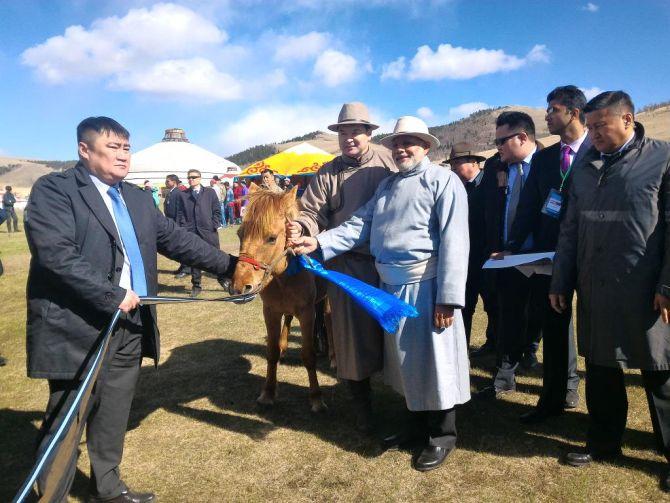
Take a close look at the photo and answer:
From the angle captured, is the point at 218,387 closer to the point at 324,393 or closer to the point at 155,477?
Answer: the point at 324,393

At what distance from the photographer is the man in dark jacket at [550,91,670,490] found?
2621 mm

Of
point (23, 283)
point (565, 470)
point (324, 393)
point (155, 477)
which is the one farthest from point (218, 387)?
point (23, 283)

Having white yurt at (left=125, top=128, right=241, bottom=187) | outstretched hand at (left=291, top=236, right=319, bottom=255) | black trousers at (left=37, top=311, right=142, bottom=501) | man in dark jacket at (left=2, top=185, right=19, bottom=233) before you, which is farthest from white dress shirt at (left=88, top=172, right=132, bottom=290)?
white yurt at (left=125, top=128, right=241, bottom=187)

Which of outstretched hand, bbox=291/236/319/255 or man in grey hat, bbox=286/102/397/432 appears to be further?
man in grey hat, bbox=286/102/397/432

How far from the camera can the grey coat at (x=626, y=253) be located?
262cm

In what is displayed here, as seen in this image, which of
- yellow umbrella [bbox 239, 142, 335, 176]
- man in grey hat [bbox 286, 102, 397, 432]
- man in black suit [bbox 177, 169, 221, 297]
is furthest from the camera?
yellow umbrella [bbox 239, 142, 335, 176]

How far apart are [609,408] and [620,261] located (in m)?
1.08

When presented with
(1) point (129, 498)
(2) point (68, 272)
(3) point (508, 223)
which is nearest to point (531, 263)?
(3) point (508, 223)

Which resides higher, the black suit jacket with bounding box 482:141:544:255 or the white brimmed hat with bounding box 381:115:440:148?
the white brimmed hat with bounding box 381:115:440:148

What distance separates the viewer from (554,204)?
3510 millimetres

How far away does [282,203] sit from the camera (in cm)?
353

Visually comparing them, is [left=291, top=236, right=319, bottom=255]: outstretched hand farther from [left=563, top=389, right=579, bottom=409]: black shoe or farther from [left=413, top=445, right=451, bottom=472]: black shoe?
[left=563, top=389, right=579, bottom=409]: black shoe

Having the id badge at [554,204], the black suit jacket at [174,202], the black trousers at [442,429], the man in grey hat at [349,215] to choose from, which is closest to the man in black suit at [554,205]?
the id badge at [554,204]

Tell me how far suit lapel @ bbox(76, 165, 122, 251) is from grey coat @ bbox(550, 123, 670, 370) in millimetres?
3069
